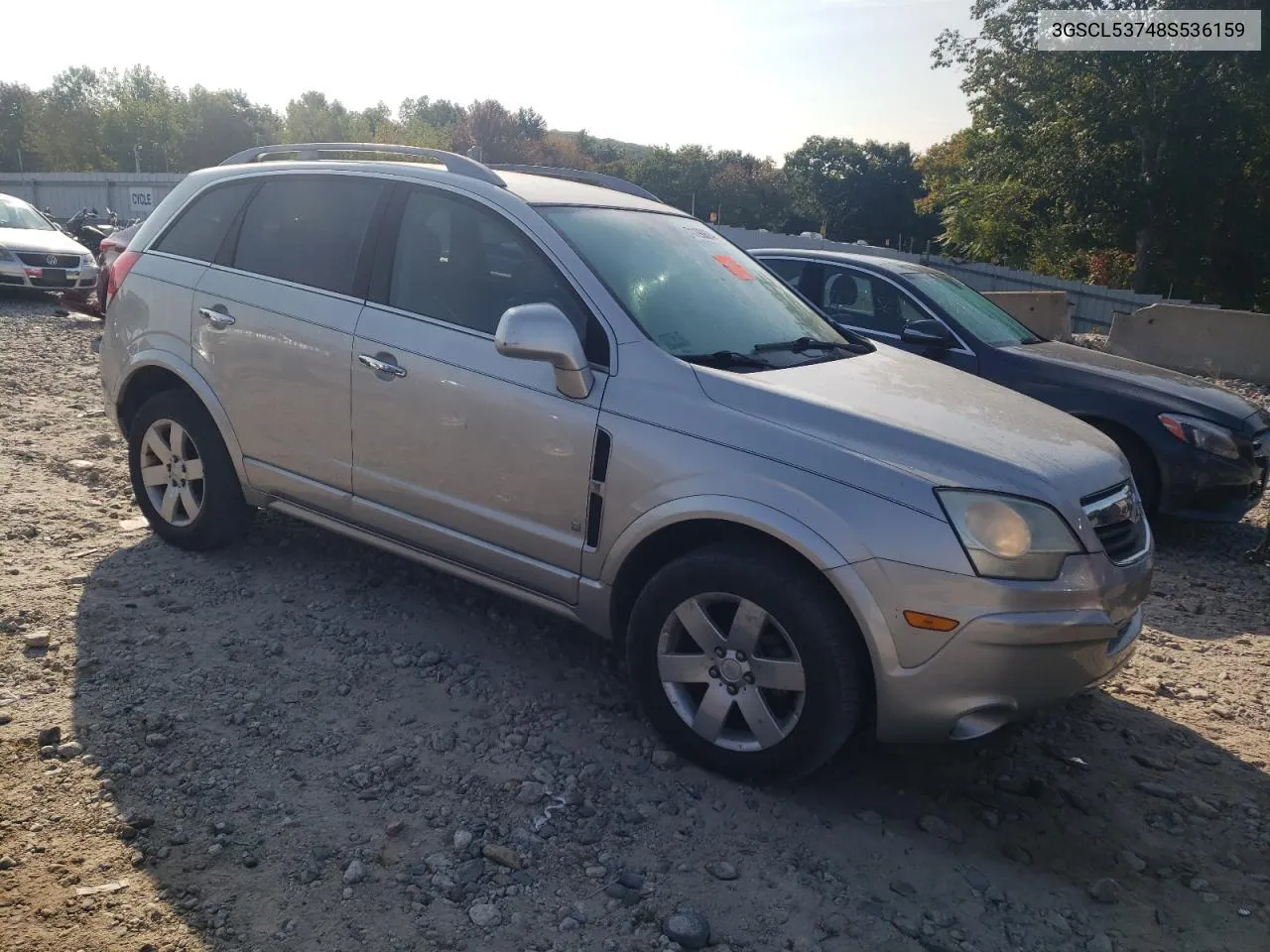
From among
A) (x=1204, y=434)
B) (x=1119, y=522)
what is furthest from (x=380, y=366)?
(x=1204, y=434)

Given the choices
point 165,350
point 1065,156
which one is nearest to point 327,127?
point 1065,156

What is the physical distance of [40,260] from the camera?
14008 millimetres

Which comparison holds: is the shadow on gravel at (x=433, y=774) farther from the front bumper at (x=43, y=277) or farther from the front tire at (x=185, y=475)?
the front bumper at (x=43, y=277)

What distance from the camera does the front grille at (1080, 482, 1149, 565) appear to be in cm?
310

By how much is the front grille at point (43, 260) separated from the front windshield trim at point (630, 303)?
13.0m

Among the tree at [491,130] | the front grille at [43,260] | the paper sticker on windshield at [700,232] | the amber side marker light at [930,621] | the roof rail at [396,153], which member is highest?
the tree at [491,130]

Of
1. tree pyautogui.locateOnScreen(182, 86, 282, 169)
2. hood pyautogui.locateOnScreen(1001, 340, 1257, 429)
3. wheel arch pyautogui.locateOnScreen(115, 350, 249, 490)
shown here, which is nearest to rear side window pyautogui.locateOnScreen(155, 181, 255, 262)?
wheel arch pyautogui.locateOnScreen(115, 350, 249, 490)

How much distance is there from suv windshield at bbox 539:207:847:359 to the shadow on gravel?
4.75 ft

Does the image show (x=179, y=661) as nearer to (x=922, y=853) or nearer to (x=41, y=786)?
(x=41, y=786)

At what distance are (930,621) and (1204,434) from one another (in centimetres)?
408

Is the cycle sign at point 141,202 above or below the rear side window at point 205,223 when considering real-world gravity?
below

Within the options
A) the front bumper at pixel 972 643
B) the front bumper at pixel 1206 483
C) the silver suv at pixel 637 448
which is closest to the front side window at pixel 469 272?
the silver suv at pixel 637 448

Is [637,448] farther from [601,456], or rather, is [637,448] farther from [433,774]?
[433,774]

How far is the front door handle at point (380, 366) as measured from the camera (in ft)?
12.4
